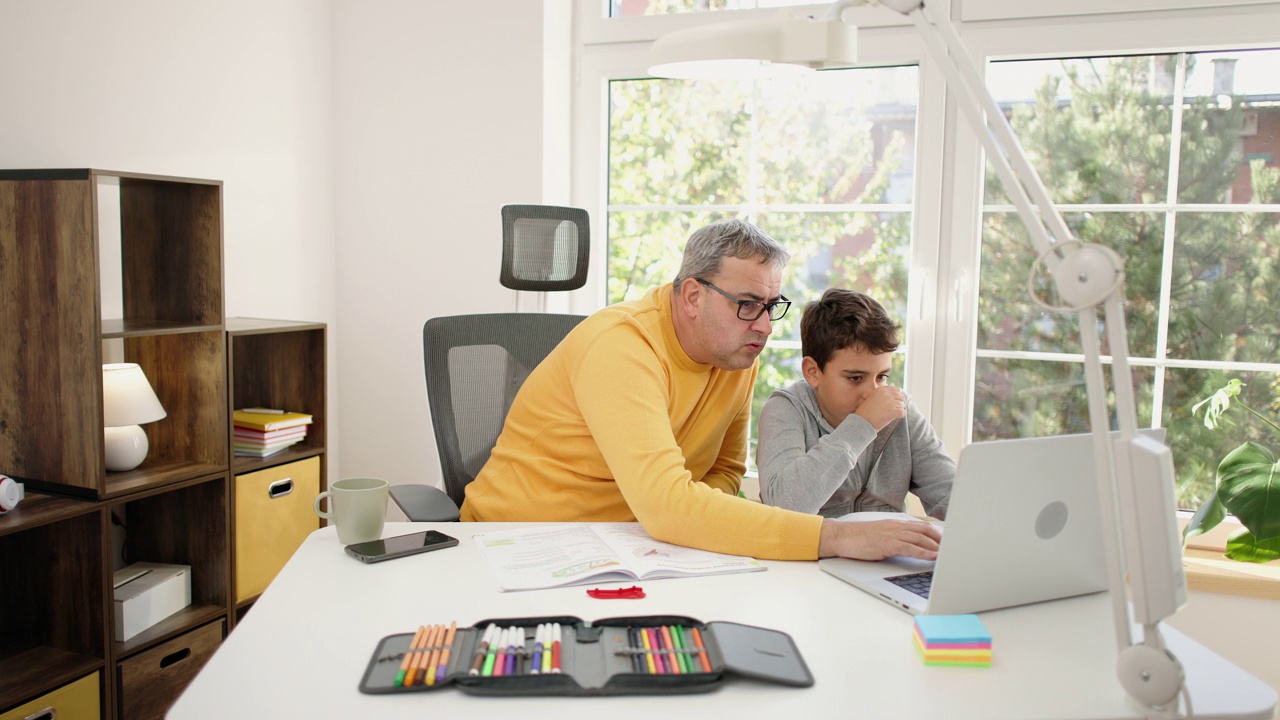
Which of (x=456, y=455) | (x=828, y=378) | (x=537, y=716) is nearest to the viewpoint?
(x=537, y=716)

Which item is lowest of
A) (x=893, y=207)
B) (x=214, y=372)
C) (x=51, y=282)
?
(x=214, y=372)

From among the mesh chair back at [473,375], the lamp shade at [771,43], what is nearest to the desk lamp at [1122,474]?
the lamp shade at [771,43]

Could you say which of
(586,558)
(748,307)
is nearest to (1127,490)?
(586,558)

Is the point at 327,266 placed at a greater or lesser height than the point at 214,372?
greater

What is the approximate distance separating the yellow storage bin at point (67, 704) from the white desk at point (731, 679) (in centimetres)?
90

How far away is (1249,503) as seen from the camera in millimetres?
2383

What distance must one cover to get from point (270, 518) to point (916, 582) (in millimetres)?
1879

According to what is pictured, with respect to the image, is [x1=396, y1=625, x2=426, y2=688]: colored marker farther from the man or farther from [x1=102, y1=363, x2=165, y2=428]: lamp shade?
[x1=102, y1=363, x2=165, y2=428]: lamp shade

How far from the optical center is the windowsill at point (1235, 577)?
2553 millimetres

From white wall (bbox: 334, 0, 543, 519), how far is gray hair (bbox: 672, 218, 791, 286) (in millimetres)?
1402

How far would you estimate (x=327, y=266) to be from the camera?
11.2ft

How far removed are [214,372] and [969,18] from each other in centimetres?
243

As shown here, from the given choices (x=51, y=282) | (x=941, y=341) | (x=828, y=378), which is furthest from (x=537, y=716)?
(x=941, y=341)

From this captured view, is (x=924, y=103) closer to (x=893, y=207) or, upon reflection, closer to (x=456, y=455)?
(x=893, y=207)
